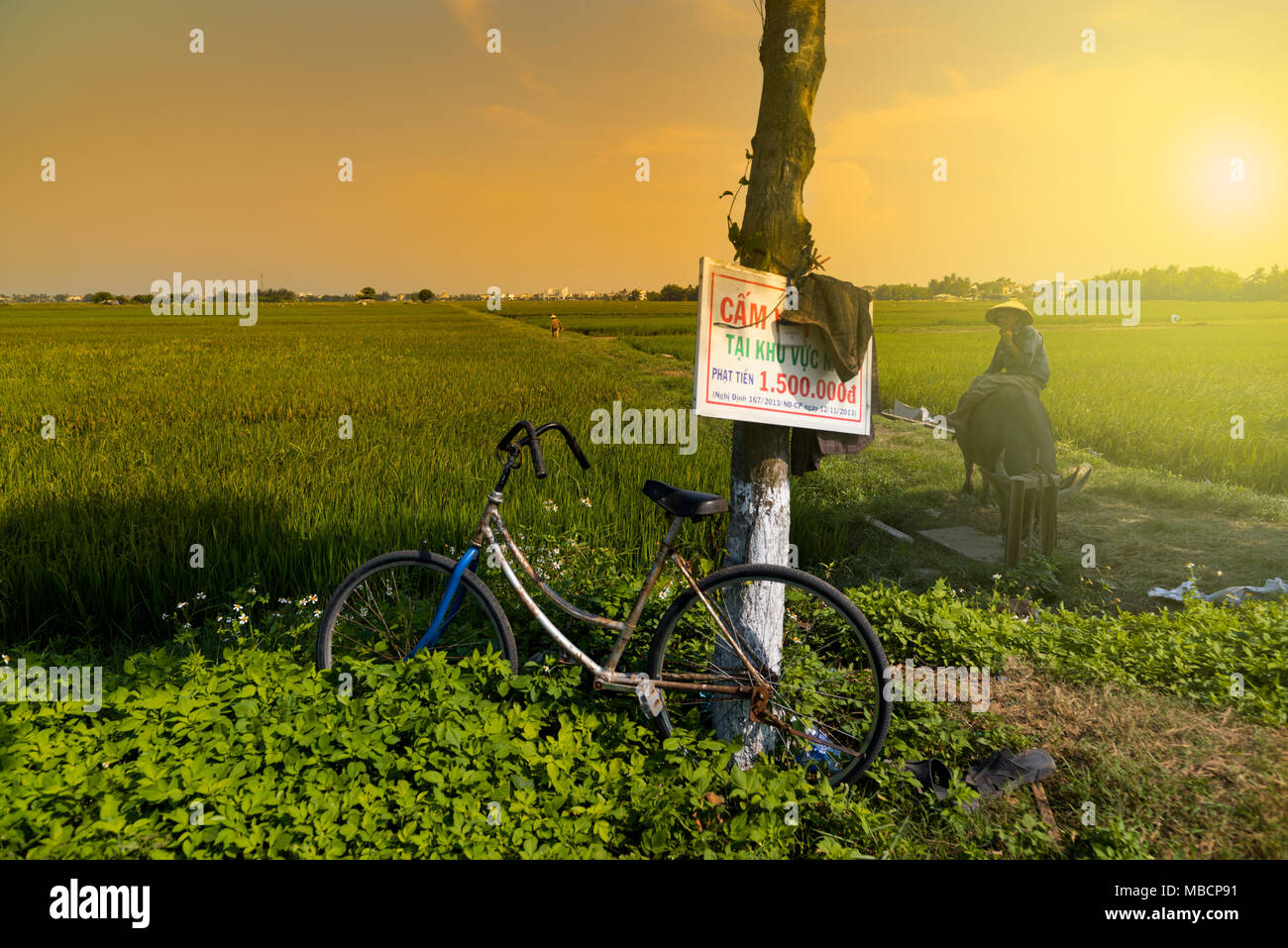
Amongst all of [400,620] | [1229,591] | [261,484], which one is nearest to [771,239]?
[400,620]

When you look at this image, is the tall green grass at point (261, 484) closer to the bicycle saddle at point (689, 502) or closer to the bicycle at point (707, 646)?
the bicycle at point (707, 646)

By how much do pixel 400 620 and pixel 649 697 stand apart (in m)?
1.55

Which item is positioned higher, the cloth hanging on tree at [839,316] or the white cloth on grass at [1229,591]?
the cloth hanging on tree at [839,316]

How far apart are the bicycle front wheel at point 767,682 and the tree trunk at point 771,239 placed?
1 cm

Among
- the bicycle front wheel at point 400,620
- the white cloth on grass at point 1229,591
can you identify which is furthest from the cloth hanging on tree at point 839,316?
the white cloth on grass at point 1229,591

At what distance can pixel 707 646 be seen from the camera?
11.3ft

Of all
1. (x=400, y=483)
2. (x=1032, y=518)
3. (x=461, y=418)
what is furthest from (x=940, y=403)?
(x=400, y=483)

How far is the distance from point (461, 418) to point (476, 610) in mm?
6782

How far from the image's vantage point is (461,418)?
10555 millimetres

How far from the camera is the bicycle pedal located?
115 inches

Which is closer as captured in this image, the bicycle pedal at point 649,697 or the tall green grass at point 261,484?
the bicycle pedal at point 649,697

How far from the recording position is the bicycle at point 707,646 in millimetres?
2873

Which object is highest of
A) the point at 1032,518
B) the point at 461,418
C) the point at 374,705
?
the point at 461,418

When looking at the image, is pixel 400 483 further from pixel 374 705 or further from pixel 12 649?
pixel 374 705
